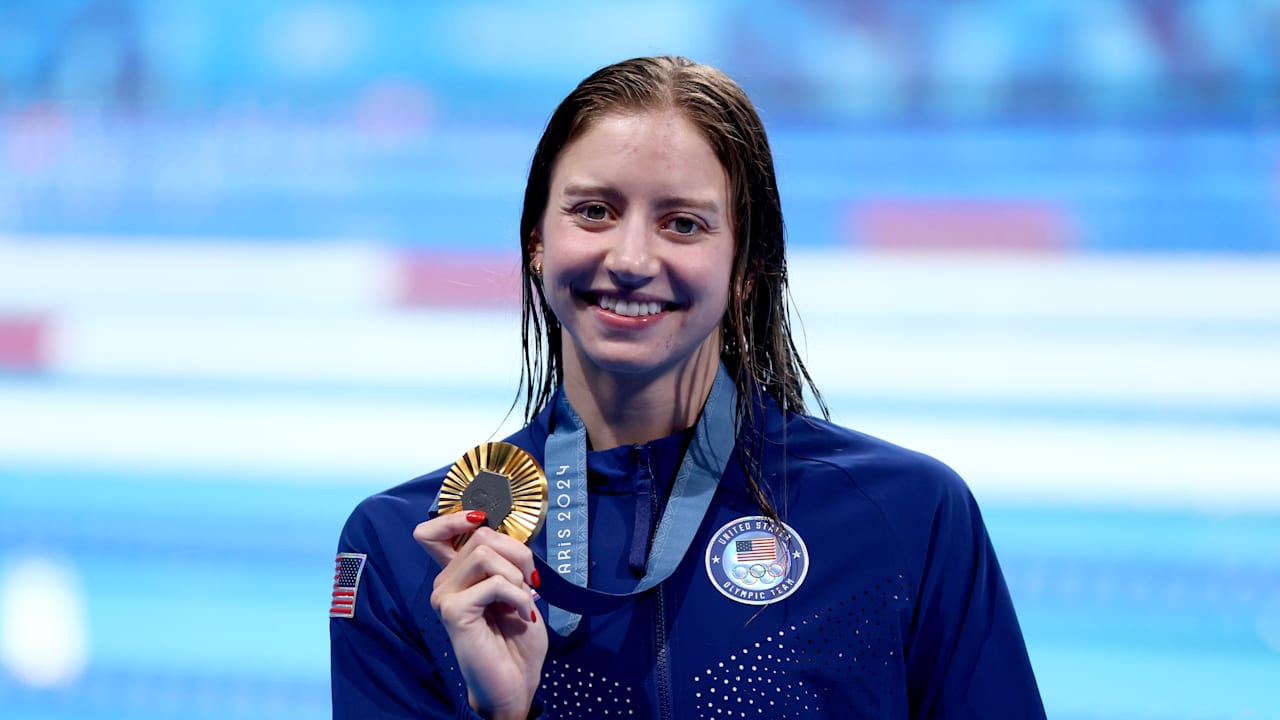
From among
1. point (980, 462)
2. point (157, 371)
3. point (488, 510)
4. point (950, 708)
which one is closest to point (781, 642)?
point (950, 708)

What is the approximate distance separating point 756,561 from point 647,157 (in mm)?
516

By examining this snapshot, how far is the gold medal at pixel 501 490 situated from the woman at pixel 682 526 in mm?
99

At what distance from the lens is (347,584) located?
186 centimetres

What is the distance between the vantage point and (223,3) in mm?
5566

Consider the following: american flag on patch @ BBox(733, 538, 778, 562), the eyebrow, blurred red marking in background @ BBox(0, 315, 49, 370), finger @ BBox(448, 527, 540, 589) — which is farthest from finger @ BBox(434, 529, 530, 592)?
blurred red marking in background @ BBox(0, 315, 49, 370)

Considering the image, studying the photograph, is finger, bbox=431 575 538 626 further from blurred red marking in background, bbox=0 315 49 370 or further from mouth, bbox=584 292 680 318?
blurred red marking in background, bbox=0 315 49 370

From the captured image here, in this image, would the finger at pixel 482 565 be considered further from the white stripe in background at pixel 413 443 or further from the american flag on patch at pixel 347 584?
the white stripe in background at pixel 413 443

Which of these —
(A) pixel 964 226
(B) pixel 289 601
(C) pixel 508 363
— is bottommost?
(B) pixel 289 601

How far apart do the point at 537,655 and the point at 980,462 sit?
3661 millimetres

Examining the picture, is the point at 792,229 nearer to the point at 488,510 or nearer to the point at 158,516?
the point at 158,516

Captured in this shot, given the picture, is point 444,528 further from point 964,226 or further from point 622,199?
point 964,226

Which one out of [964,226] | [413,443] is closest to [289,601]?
[413,443]

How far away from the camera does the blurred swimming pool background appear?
4.87 m

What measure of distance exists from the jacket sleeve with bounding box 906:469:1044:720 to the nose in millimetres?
471
